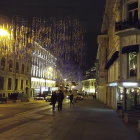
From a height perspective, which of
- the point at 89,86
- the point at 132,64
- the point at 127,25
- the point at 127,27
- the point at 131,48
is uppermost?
the point at 127,25

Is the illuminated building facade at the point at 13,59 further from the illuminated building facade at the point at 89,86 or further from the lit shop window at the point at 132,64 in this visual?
the illuminated building facade at the point at 89,86

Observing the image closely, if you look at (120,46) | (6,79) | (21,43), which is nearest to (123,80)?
(120,46)

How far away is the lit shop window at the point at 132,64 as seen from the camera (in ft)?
79.7

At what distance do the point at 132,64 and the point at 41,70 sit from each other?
64006 millimetres

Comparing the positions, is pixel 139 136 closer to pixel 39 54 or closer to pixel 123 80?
pixel 123 80

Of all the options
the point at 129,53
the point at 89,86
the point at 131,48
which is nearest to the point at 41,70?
the point at 129,53

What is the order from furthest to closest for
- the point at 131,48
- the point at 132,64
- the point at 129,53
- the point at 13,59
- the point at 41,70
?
the point at 41,70, the point at 13,59, the point at 129,53, the point at 132,64, the point at 131,48

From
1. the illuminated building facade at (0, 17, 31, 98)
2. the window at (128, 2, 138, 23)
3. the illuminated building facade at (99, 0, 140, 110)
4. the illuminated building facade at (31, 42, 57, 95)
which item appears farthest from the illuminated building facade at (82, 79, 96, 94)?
the window at (128, 2, 138, 23)

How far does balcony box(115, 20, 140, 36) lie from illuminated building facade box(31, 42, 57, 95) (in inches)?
2079

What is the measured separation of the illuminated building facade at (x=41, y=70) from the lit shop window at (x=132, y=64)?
52114 mm

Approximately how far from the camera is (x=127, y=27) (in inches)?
925

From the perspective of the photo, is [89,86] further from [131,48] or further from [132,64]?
[131,48]

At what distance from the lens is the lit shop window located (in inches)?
956

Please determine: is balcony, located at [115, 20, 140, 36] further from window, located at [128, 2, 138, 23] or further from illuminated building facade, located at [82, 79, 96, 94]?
illuminated building facade, located at [82, 79, 96, 94]
